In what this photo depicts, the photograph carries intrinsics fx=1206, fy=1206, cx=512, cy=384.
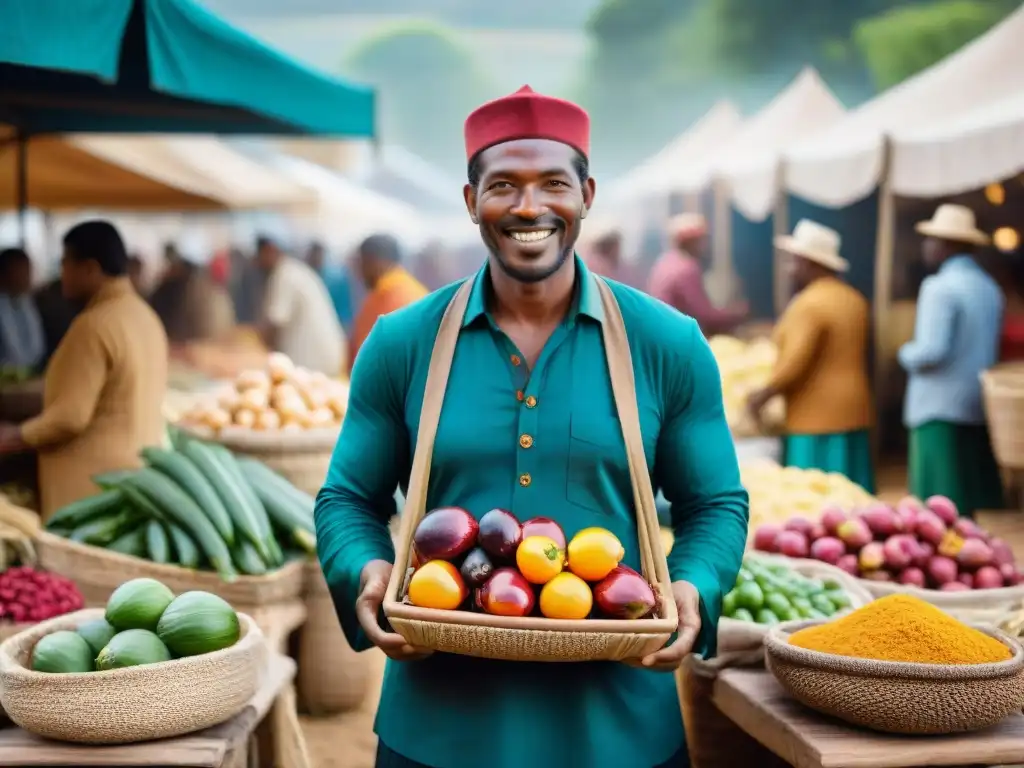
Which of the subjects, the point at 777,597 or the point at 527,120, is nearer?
the point at 527,120

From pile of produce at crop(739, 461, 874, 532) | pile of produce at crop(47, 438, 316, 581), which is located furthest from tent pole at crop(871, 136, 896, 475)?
pile of produce at crop(47, 438, 316, 581)

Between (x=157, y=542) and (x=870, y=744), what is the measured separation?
8.15 ft

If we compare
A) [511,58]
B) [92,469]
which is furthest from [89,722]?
[511,58]

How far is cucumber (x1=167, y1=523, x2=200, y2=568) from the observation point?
4.02 meters

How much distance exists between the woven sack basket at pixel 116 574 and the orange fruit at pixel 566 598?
90.1 inches

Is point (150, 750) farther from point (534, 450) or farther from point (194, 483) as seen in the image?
point (194, 483)

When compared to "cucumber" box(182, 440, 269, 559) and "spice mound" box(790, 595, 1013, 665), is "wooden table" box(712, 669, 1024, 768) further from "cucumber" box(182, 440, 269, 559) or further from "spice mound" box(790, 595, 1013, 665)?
A: "cucumber" box(182, 440, 269, 559)

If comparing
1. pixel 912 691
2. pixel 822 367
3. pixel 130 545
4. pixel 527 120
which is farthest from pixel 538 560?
pixel 822 367

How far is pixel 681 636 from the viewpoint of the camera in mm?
1994

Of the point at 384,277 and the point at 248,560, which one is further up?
the point at 384,277

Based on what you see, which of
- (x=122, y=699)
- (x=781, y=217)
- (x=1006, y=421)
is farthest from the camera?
(x=781, y=217)

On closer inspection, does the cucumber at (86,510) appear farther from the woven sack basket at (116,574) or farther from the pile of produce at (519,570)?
the pile of produce at (519,570)

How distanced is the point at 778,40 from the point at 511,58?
7789 millimetres

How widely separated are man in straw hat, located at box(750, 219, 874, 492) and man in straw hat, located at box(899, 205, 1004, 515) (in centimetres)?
33
